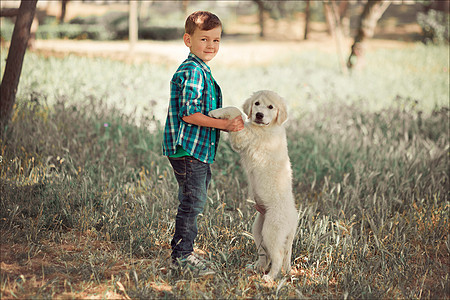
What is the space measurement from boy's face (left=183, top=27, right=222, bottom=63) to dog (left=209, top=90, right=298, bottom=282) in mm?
427

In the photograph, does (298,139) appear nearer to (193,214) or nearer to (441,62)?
(193,214)

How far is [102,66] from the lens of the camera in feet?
35.6

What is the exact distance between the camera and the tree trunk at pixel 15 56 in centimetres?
538

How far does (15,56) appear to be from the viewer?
543 cm

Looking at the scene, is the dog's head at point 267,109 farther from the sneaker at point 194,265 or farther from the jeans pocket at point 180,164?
the sneaker at point 194,265

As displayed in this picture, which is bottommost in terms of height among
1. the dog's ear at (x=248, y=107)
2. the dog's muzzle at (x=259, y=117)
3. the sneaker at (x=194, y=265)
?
the sneaker at (x=194, y=265)

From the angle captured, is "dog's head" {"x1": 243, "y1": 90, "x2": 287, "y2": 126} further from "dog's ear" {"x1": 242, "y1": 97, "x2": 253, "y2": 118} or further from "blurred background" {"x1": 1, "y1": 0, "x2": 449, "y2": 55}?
"blurred background" {"x1": 1, "y1": 0, "x2": 449, "y2": 55}

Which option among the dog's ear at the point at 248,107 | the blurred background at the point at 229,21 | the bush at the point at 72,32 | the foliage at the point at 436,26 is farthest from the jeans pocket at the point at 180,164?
→ the bush at the point at 72,32

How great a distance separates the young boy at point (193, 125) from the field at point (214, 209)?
1.37ft

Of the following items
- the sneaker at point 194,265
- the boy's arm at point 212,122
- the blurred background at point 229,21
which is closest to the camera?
the boy's arm at point 212,122

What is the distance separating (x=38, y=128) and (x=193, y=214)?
10.6ft

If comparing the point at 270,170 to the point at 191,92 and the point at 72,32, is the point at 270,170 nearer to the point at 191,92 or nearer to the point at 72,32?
the point at 191,92

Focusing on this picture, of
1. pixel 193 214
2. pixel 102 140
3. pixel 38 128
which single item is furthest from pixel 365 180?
pixel 38 128

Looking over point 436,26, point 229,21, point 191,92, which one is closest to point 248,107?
point 191,92
